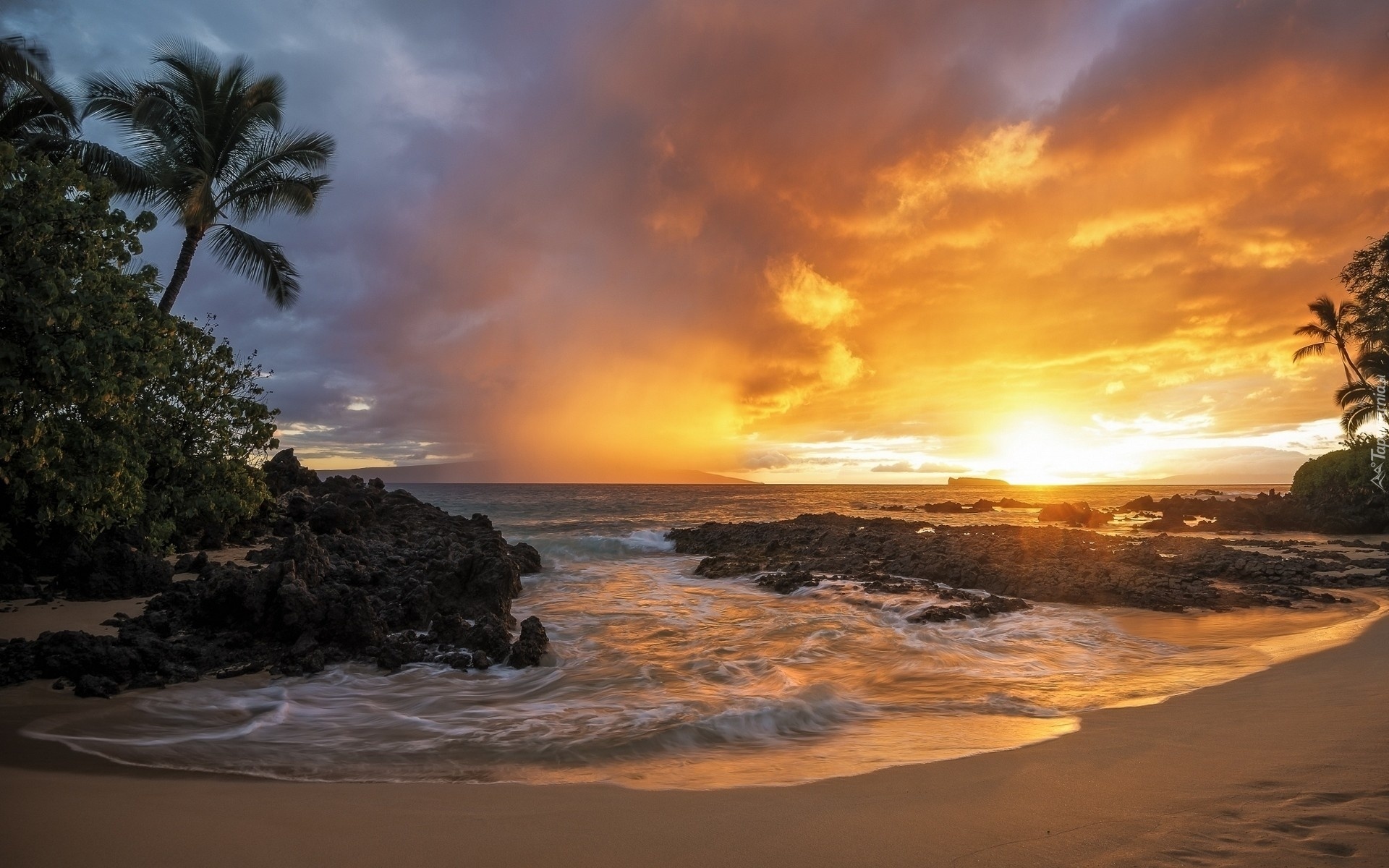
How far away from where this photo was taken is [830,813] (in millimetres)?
Answer: 3787

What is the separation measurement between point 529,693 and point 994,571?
466 inches

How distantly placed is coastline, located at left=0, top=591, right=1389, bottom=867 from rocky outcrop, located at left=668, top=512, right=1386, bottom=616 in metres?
9.02

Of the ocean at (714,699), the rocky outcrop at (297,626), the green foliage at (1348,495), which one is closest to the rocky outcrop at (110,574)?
A: the rocky outcrop at (297,626)

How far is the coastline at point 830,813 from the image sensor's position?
10.6ft

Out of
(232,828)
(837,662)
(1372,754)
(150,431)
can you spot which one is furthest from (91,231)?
(1372,754)

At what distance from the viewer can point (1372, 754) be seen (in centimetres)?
411

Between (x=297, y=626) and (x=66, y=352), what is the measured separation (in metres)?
4.60

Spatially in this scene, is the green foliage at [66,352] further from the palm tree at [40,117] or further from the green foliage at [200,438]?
the palm tree at [40,117]

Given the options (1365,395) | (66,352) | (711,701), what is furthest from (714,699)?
(1365,395)

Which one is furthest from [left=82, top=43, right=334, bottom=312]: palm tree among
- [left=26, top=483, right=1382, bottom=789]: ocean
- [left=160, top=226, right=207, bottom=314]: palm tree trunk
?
[left=26, top=483, right=1382, bottom=789]: ocean

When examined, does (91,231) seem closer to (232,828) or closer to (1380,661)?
(232,828)

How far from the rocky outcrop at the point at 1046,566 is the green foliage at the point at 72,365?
12566 mm

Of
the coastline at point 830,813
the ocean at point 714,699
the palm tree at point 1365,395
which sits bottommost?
the ocean at point 714,699

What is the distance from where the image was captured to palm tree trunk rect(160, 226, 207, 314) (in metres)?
16.7
